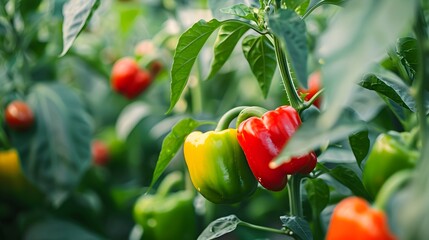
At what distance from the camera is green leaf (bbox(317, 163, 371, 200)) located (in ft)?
3.52

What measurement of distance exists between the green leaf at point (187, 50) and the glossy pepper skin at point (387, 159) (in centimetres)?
31

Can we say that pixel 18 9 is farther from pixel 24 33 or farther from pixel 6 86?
pixel 6 86

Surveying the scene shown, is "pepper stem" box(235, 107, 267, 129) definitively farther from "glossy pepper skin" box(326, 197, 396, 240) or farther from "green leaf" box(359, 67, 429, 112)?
"glossy pepper skin" box(326, 197, 396, 240)

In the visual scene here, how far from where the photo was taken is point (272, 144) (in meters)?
0.98

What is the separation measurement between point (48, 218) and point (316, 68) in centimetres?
90

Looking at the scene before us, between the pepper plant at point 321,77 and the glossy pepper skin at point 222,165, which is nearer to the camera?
the pepper plant at point 321,77

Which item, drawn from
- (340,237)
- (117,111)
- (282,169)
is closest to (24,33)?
(117,111)

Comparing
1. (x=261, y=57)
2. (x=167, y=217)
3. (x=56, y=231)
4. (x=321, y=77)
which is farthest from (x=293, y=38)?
(x=56, y=231)

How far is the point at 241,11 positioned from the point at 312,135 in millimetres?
411

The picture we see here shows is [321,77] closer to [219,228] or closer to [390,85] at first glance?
[390,85]

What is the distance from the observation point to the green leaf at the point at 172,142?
1.12 metres

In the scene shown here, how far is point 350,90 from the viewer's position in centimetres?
60

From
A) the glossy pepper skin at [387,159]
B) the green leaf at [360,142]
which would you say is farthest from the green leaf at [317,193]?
the glossy pepper skin at [387,159]

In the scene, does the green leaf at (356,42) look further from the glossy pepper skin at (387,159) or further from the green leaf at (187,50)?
the green leaf at (187,50)
